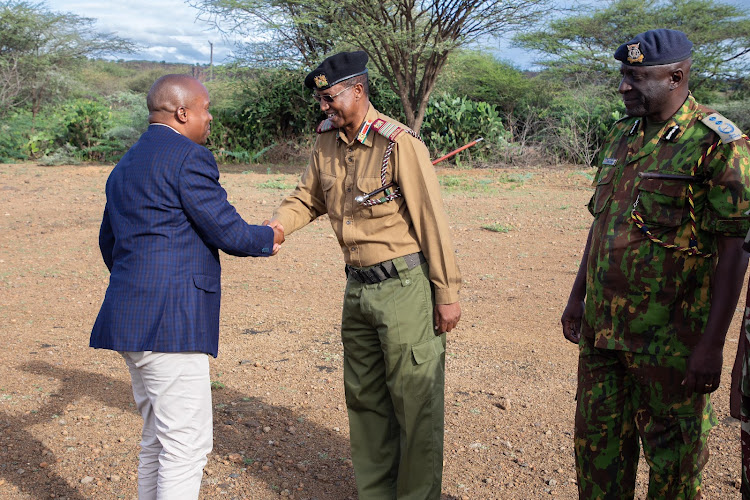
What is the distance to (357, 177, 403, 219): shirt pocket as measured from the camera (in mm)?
2857

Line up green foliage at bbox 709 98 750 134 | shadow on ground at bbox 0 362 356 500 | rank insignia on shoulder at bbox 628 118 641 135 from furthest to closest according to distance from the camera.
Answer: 1. green foliage at bbox 709 98 750 134
2. shadow on ground at bbox 0 362 356 500
3. rank insignia on shoulder at bbox 628 118 641 135

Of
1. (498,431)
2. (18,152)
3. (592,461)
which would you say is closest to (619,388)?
(592,461)

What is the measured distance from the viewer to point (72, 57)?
21.9 m

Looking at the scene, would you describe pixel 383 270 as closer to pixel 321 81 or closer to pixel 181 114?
pixel 321 81

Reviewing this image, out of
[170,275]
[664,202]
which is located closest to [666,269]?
[664,202]

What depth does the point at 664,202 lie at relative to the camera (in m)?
2.41

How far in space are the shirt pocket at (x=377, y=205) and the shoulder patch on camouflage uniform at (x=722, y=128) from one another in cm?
118

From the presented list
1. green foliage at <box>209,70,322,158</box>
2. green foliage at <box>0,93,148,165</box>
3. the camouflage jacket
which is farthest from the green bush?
the camouflage jacket

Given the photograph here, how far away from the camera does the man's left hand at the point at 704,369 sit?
2.30m

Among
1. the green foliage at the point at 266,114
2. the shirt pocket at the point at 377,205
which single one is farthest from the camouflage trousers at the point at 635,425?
the green foliage at the point at 266,114

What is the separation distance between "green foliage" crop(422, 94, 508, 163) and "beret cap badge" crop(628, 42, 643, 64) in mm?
12655

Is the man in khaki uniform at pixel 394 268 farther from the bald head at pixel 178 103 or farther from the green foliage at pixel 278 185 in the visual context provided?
the green foliage at pixel 278 185

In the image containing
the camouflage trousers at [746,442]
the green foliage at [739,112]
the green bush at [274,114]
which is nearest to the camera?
the camouflage trousers at [746,442]

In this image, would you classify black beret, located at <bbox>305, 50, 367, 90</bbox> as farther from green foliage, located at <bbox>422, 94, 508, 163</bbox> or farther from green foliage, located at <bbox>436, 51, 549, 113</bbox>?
green foliage, located at <bbox>436, 51, 549, 113</bbox>
